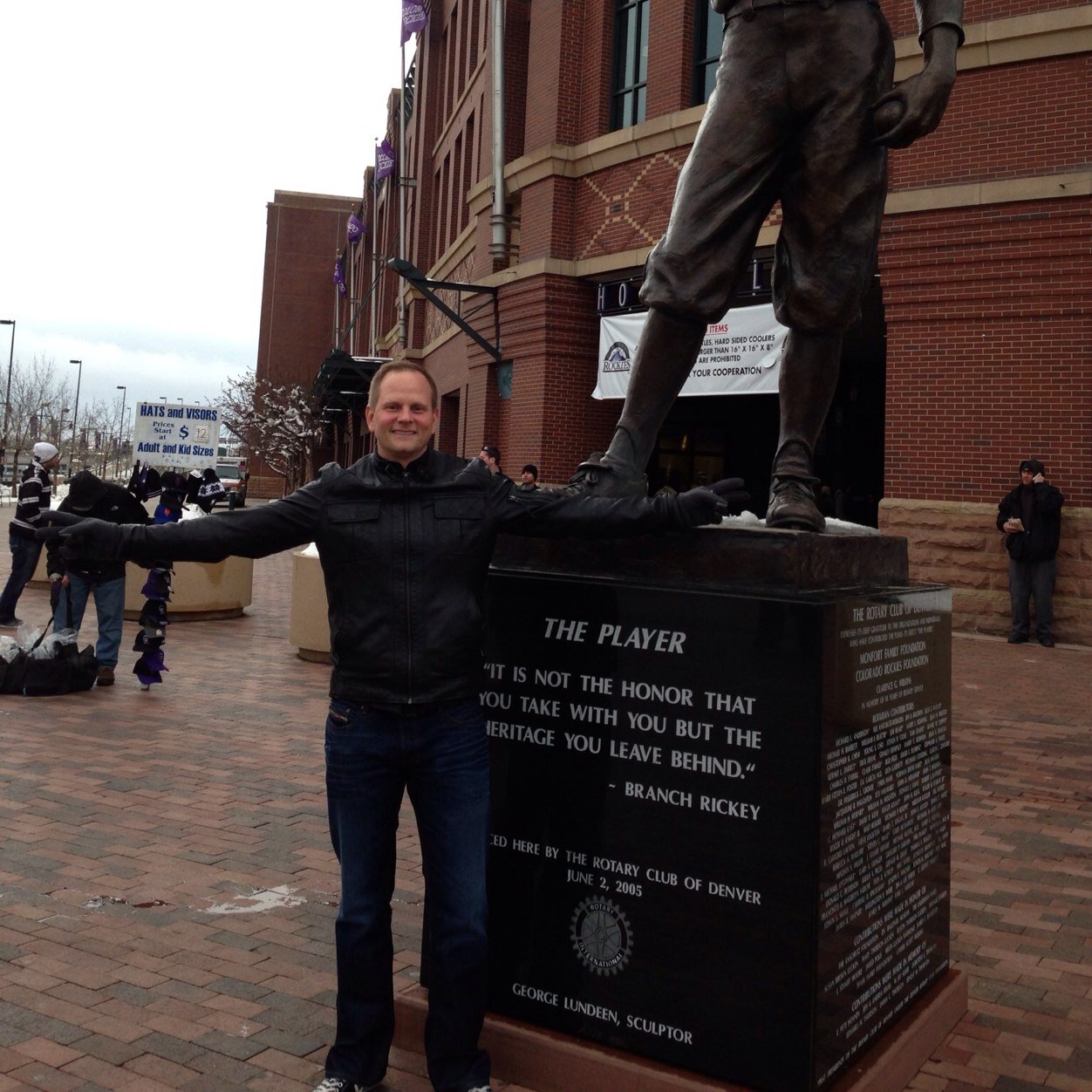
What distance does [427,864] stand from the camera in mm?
3008

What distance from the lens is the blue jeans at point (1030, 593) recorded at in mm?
12289

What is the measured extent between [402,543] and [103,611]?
7.17 meters

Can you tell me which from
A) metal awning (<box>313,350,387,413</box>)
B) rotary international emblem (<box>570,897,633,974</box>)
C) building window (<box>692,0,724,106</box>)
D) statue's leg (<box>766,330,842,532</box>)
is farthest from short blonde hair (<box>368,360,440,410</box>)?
metal awning (<box>313,350,387,413</box>)

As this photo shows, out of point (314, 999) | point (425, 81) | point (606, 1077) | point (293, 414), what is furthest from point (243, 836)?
point (293, 414)

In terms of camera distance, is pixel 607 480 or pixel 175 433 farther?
pixel 175 433

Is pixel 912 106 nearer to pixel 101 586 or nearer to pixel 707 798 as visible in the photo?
pixel 707 798

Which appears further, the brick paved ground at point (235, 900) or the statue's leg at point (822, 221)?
the statue's leg at point (822, 221)

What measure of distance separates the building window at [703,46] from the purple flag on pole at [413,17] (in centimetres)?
1443

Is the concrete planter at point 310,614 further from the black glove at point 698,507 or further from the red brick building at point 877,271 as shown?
the black glove at point 698,507

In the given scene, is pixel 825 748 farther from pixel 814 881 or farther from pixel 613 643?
pixel 613 643

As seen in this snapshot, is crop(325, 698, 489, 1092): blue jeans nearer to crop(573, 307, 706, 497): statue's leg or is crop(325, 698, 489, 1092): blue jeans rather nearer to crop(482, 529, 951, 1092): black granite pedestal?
crop(482, 529, 951, 1092): black granite pedestal

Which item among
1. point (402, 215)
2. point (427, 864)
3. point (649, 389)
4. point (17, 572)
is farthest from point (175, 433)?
point (402, 215)

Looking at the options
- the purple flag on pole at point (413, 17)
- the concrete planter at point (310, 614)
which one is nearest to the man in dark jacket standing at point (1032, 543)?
the concrete planter at point (310, 614)

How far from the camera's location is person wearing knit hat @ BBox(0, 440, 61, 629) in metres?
11.7
